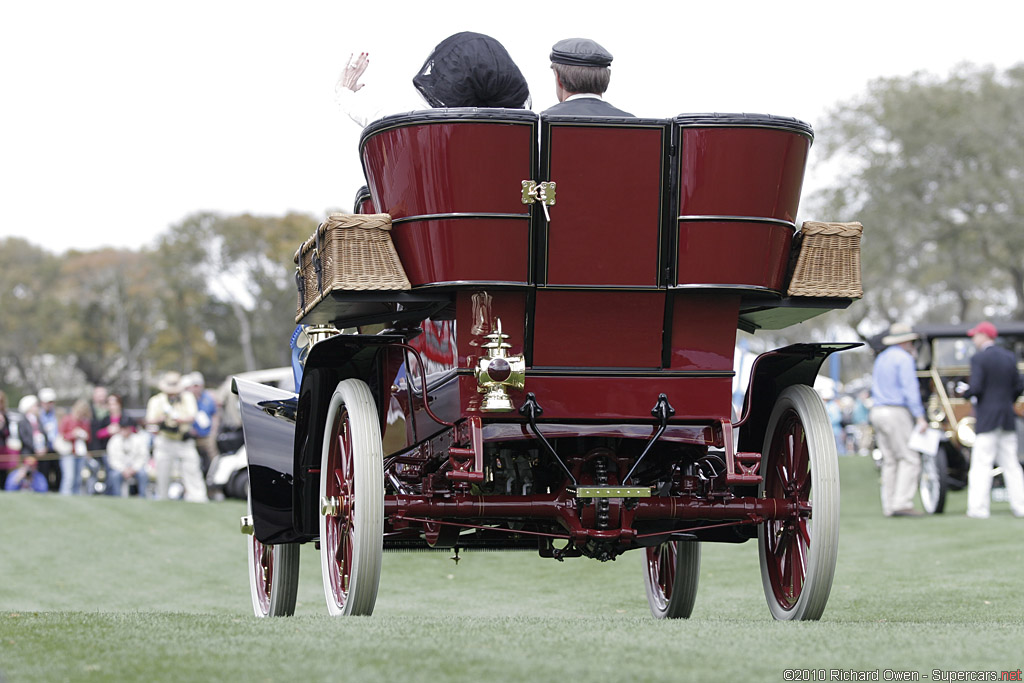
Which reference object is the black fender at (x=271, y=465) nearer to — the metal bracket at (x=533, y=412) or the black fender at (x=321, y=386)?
the black fender at (x=321, y=386)

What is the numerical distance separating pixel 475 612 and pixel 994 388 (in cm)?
770

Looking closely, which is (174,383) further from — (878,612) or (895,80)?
(895,80)

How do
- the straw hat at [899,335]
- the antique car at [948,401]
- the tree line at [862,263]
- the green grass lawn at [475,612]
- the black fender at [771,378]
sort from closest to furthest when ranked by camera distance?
the green grass lawn at [475,612]
the black fender at [771,378]
the straw hat at [899,335]
the antique car at [948,401]
the tree line at [862,263]

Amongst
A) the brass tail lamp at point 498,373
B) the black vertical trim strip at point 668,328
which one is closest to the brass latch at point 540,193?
the brass tail lamp at point 498,373

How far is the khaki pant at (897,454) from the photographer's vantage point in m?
14.7

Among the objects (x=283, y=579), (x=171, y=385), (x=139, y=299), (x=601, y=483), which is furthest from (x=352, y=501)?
(x=139, y=299)

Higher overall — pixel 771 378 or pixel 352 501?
pixel 771 378

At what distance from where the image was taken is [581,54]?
5707 millimetres

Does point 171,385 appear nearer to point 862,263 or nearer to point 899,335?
point 899,335

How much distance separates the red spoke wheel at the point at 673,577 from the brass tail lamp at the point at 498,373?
1.99 m

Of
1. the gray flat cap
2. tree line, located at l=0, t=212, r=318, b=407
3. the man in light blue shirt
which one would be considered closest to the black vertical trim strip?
the gray flat cap

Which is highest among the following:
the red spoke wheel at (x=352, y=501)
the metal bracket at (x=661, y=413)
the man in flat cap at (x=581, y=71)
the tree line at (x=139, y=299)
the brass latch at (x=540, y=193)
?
the man in flat cap at (x=581, y=71)

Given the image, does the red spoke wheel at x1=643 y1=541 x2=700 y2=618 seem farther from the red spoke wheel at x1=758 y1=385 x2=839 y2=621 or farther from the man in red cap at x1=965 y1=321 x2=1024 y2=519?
the man in red cap at x1=965 y1=321 x2=1024 y2=519

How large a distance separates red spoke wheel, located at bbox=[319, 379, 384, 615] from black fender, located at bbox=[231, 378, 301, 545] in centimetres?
59
